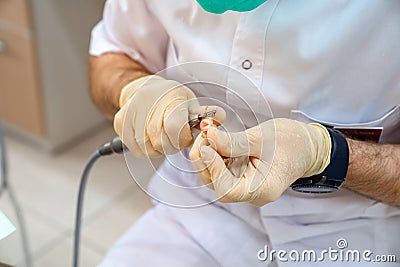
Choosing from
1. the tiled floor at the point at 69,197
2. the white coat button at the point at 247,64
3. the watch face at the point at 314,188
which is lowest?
the tiled floor at the point at 69,197

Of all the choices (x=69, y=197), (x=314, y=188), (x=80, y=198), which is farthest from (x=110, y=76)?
(x=69, y=197)

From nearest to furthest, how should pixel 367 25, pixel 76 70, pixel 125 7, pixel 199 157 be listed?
pixel 199 157
pixel 367 25
pixel 125 7
pixel 76 70

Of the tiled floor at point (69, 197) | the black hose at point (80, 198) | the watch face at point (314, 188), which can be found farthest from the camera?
the tiled floor at point (69, 197)

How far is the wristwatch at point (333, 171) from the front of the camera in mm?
641

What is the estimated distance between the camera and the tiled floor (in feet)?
3.60

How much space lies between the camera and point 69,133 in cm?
179

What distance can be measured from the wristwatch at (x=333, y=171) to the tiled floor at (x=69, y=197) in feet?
1.24

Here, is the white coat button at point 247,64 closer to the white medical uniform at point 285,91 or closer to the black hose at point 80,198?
the white medical uniform at point 285,91

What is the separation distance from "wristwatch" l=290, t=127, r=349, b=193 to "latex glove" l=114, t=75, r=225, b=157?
0.14 meters

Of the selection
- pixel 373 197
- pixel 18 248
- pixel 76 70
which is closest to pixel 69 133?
pixel 76 70

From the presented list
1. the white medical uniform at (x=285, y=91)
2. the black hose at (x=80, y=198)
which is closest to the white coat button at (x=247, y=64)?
the white medical uniform at (x=285, y=91)

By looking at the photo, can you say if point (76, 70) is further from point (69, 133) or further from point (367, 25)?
point (367, 25)

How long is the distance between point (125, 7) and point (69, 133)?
1.02 meters

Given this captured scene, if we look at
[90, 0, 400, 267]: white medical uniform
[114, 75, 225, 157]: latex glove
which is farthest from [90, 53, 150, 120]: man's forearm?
[114, 75, 225, 157]: latex glove
